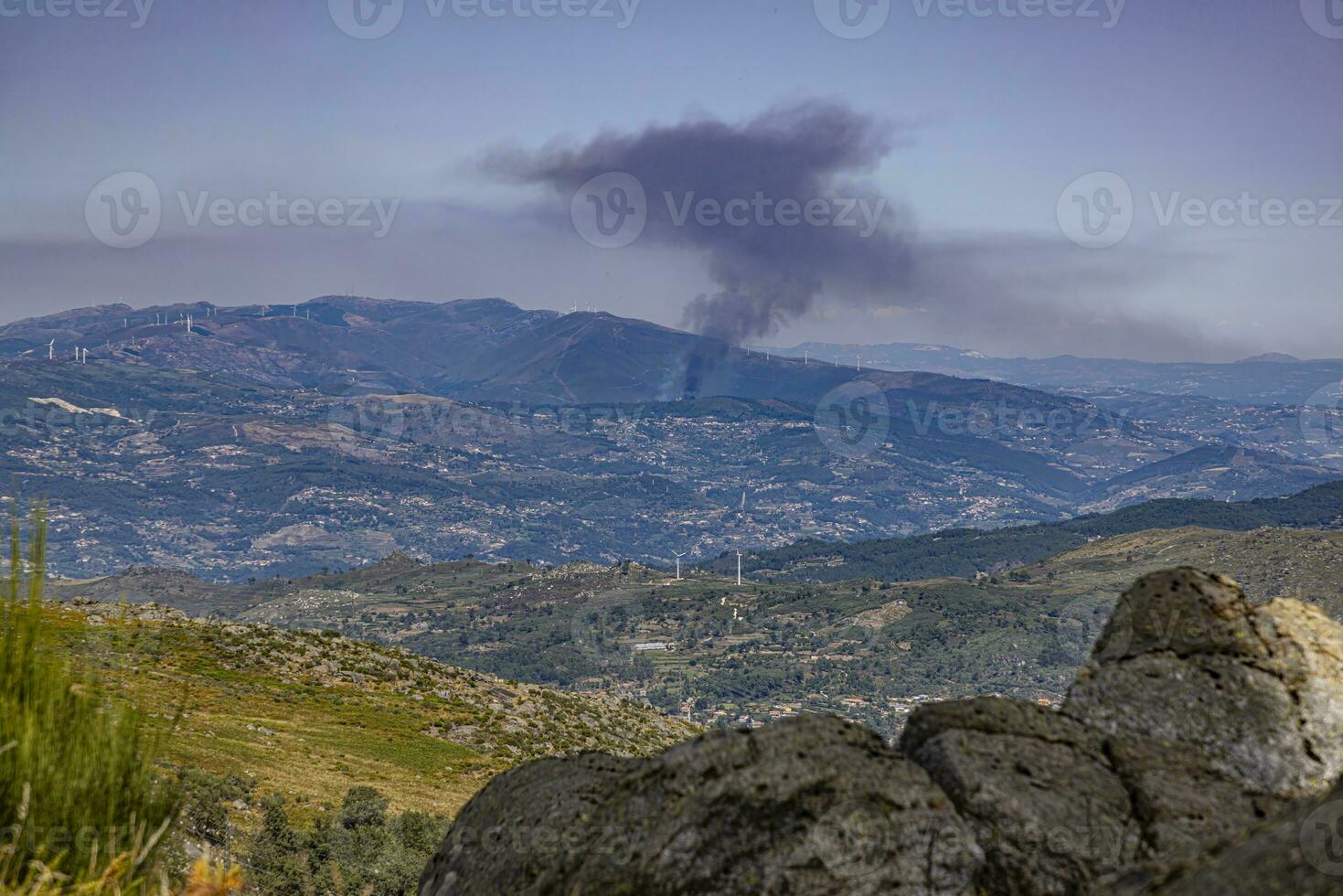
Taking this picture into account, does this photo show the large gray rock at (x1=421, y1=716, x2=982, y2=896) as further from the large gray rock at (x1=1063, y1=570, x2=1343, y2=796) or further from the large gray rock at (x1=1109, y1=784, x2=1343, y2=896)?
the large gray rock at (x1=1063, y1=570, x2=1343, y2=796)

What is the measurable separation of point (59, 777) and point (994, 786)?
7667 mm

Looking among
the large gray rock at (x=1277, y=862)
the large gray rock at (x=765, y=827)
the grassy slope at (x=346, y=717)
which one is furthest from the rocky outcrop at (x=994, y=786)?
the grassy slope at (x=346, y=717)

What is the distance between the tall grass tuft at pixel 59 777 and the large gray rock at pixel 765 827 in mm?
3529

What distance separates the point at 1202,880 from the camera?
19.3ft

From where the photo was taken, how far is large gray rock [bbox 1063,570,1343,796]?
9.98m

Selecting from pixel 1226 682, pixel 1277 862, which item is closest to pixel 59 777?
pixel 1277 862

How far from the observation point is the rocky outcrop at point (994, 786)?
28.7 feet

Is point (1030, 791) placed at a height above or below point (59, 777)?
below

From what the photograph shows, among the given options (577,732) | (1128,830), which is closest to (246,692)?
(577,732)

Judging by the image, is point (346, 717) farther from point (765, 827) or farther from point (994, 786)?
point (994, 786)

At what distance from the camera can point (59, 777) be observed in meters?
8.05

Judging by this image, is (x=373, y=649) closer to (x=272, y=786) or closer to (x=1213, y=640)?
(x=272, y=786)

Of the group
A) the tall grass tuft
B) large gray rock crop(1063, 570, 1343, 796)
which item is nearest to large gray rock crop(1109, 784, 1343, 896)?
large gray rock crop(1063, 570, 1343, 796)

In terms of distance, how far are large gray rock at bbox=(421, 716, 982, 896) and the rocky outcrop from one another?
0.06 ft
